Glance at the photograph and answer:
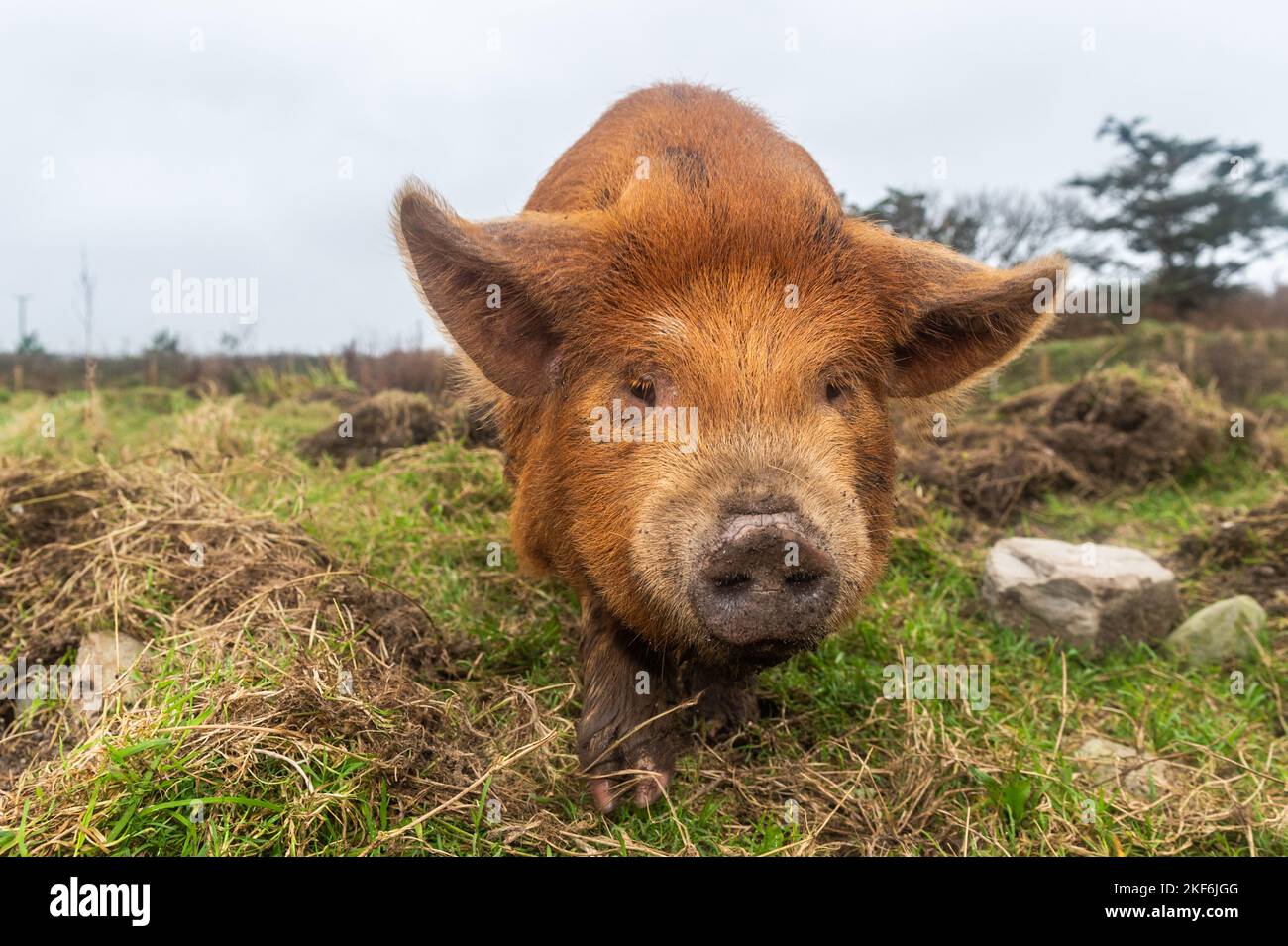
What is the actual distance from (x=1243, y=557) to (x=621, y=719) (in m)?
4.67

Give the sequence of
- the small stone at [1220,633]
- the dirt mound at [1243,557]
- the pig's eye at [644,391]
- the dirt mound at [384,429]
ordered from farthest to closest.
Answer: the dirt mound at [384,429] < the dirt mound at [1243,557] < the small stone at [1220,633] < the pig's eye at [644,391]

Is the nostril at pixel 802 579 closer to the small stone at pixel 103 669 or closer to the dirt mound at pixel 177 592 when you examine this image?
the dirt mound at pixel 177 592

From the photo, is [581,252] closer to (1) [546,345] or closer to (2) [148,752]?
(1) [546,345]

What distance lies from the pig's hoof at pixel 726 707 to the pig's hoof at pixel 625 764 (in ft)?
0.89

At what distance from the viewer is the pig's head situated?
263 centimetres

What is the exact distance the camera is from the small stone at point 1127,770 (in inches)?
139

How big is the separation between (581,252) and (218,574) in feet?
7.56

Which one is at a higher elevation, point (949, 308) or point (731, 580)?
point (949, 308)

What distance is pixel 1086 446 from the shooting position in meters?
8.10

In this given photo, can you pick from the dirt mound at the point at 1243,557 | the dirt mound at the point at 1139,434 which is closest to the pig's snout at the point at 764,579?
the dirt mound at the point at 1243,557

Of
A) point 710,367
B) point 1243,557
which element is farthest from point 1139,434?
point 710,367

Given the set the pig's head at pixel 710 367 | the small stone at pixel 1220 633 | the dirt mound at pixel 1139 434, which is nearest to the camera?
the pig's head at pixel 710 367

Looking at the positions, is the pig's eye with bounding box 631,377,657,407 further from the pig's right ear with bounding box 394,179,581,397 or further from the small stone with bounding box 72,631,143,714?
the small stone with bounding box 72,631,143,714

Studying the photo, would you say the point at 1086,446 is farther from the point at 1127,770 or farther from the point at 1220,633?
the point at 1127,770
